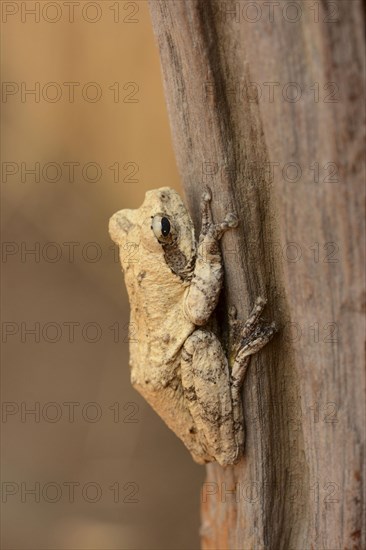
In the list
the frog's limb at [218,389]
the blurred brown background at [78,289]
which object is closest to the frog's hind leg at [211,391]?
the frog's limb at [218,389]

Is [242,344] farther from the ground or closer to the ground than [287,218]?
closer to the ground

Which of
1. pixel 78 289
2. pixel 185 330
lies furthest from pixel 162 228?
pixel 78 289

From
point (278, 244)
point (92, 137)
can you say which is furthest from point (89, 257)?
point (278, 244)

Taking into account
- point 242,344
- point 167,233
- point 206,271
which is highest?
point 167,233

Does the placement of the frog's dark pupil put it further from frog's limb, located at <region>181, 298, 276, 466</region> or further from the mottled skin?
frog's limb, located at <region>181, 298, 276, 466</region>

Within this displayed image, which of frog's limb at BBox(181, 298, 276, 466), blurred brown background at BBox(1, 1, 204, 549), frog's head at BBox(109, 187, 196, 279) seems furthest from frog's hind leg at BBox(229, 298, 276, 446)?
blurred brown background at BBox(1, 1, 204, 549)

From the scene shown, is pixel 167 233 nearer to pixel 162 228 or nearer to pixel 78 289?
pixel 162 228
